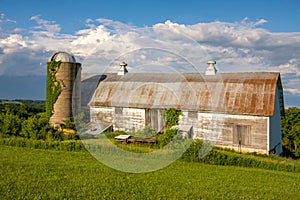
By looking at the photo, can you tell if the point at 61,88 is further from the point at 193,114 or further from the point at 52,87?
the point at 193,114

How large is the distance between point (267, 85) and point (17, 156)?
14475 mm

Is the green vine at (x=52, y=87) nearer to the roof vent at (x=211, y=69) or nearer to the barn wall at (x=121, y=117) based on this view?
the barn wall at (x=121, y=117)

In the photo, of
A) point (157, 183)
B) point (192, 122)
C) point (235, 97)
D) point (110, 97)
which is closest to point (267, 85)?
point (235, 97)

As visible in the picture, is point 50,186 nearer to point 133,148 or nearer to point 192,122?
point 133,148

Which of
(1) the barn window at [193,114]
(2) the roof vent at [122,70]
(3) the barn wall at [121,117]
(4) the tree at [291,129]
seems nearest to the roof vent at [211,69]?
(1) the barn window at [193,114]

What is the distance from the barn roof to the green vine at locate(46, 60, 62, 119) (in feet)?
8.63

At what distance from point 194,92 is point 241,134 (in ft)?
14.0

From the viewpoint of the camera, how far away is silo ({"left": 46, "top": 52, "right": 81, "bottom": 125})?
23.0 metres

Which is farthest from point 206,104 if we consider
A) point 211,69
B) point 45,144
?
point 45,144

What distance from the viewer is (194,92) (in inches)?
832

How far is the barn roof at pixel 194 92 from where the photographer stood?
1903cm

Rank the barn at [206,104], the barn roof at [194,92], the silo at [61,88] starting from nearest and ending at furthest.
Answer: the barn at [206,104], the barn roof at [194,92], the silo at [61,88]

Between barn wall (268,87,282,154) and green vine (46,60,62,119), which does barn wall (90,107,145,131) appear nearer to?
green vine (46,60,62,119)

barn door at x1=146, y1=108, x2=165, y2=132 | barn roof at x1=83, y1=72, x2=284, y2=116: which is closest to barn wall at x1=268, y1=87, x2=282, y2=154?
barn roof at x1=83, y1=72, x2=284, y2=116
